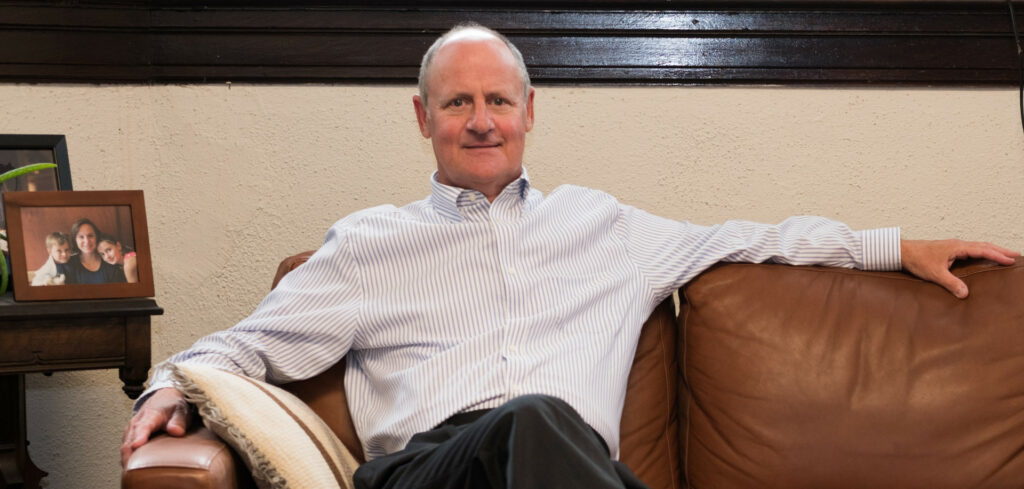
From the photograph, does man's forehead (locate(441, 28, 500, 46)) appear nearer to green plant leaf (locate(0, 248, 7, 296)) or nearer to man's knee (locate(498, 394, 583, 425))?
man's knee (locate(498, 394, 583, 425))

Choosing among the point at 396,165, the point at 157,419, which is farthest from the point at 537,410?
the point at 396,165

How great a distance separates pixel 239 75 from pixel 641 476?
128 cm

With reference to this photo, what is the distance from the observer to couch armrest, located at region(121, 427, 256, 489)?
1204mm

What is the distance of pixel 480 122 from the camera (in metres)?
1.79

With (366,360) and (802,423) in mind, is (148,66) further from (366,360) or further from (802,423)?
(802,423)

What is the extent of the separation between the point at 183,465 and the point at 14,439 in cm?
102

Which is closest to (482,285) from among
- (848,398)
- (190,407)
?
(190,407)

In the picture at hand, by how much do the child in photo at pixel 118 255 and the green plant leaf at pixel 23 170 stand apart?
0.73ft

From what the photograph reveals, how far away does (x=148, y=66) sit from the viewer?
226 centimetres

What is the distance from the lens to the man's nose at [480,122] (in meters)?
1.79

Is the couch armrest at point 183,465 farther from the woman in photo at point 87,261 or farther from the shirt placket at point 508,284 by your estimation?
the woman in photo at point 87,261

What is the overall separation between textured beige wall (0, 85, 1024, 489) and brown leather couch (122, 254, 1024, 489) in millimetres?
560

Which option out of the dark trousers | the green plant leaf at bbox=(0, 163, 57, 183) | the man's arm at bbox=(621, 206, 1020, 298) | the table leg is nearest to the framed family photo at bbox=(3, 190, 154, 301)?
the green plant leaf at bbox=(0, 163, 57, 183)

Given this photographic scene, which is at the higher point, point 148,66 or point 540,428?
point 148,66
